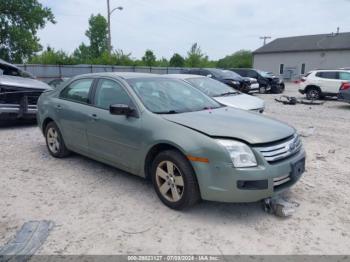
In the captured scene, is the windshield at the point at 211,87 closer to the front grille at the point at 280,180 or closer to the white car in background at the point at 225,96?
the white car in background at the point at 225,96

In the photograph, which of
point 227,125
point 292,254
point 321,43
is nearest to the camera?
point 292,254

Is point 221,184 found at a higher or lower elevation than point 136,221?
higher

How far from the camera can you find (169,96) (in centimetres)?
439

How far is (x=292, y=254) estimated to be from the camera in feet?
9.34

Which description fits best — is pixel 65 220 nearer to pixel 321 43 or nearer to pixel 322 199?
pixel 322 199

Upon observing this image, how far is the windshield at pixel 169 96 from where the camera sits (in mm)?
4082

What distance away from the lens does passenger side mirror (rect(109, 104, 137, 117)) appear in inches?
152

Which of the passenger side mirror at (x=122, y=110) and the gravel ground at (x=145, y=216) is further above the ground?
the passenger side mirror at (x=122, y=110)

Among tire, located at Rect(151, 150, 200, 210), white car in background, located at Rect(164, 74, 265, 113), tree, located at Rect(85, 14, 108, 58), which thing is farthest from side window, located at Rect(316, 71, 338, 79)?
tree, located at Rect(85, 14, 108, 58)

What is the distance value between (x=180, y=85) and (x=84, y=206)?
87.5 inches

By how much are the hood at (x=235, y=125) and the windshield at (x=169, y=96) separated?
9.9 inches

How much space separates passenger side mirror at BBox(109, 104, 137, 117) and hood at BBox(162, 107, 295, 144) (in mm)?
448

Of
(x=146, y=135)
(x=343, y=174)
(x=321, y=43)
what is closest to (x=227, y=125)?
(x=146, y=135)

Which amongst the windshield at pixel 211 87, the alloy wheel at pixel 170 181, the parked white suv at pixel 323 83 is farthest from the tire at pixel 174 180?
the parked white suv at pixel 323 83
